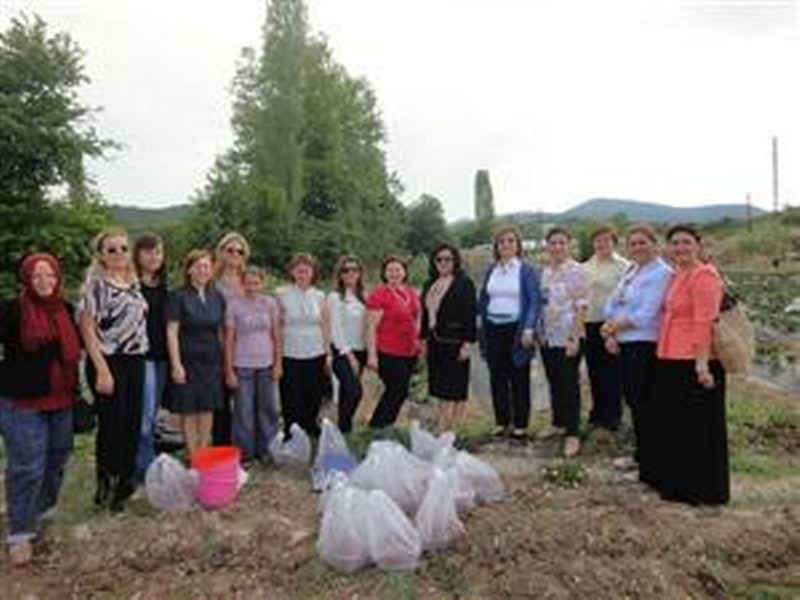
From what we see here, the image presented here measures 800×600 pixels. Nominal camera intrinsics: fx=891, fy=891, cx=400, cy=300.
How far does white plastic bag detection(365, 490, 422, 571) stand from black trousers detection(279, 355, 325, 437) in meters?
2.04

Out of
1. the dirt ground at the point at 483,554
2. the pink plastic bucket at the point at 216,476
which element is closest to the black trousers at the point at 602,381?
the dirt ground at the point at 483,554

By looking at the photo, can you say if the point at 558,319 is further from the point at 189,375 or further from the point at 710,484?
the point at 189,375

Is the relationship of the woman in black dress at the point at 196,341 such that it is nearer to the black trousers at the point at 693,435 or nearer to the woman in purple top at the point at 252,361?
the woman in purple top at the point at 252,361

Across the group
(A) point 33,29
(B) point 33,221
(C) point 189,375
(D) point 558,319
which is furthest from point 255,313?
(A) point 33,29

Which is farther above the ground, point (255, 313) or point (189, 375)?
point (255, 313)

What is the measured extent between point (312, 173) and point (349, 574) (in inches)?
1049

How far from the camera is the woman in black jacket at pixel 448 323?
249 inches

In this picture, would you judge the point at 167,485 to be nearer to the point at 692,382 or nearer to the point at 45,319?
the point at 45,319

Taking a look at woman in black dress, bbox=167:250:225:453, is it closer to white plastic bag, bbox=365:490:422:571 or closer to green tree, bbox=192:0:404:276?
white plastic bag, bbox=365:490:422:571

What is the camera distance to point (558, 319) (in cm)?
612

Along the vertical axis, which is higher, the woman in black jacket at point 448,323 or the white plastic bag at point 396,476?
the woman in black jacket at point 448,323

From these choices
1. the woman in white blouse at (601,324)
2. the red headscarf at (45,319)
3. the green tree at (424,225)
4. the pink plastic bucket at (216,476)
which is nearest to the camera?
the red headscarf at (45,319)

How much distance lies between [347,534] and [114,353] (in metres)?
1.73

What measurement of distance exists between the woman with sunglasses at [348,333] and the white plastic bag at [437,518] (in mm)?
2076
